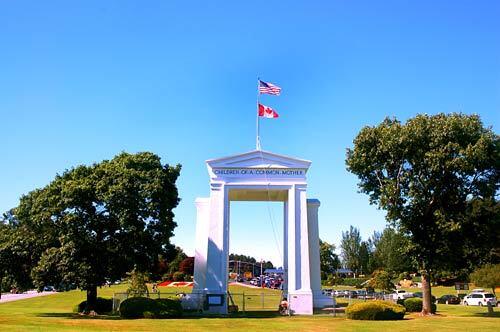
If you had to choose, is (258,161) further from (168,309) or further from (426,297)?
(426,297)

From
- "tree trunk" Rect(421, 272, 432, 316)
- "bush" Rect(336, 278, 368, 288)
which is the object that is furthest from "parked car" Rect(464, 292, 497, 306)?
"bush" Rect(336, 278, 368, 288)

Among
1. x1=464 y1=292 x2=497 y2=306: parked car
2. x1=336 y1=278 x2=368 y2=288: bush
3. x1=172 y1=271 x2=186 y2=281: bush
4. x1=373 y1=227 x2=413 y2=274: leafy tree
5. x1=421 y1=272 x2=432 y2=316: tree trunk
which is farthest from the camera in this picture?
x1=336 y1=278 x2=368 y2=288: bush

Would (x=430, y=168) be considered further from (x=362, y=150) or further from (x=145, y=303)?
(x=145, y=303)

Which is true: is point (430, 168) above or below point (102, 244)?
above

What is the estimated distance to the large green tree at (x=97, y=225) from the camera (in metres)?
34.0

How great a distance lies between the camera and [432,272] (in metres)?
35.6

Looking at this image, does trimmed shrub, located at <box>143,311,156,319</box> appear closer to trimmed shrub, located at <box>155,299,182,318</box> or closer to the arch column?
trimmed shrub, located at <box>155,299,182,318</box>

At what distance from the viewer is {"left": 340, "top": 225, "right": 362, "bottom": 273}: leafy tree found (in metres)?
132

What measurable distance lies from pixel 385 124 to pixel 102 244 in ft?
70.7

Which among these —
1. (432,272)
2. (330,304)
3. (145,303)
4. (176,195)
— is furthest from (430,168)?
(145,303)

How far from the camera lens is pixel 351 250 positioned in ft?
437

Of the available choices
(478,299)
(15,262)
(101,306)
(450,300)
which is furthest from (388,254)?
(15,262)

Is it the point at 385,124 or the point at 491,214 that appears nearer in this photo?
the point at 491,214

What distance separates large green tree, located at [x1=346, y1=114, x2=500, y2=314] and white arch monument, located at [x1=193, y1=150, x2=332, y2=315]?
670 centimetres
